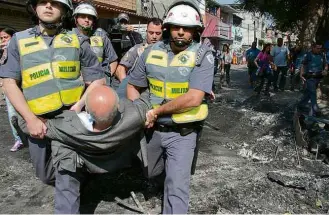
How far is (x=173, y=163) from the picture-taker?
2969 millimetres

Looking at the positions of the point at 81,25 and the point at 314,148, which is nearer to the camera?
the point at 81,25

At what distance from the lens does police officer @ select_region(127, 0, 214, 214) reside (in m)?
2.96

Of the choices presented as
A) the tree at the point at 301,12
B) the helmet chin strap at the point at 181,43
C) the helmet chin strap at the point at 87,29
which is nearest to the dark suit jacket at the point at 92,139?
the helmet chin strap at the point at 181,43

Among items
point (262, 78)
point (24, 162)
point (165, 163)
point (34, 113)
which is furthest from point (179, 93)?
point (262, 78)

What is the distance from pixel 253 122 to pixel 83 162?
610 cm

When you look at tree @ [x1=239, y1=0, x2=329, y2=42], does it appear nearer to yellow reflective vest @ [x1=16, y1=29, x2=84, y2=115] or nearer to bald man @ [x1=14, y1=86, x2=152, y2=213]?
bald man @ [x1=14, y1=86, x2=152, y2=213]

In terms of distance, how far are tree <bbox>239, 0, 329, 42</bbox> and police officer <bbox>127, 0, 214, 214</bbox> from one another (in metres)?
7.91

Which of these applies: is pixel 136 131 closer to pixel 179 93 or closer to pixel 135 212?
pixel 179 93

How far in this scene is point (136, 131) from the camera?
2982mm

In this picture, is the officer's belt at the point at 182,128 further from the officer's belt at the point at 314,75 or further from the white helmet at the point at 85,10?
the officer's belt at the point at 314,75

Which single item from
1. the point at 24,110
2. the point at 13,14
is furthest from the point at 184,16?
the point at 13,14

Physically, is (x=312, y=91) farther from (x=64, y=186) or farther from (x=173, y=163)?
(x=64, y=186)

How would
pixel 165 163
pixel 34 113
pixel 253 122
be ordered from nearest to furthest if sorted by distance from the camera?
1. pixel 34 113
2. pixel 165 163
3. pixel 253 122

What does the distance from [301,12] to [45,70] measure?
1143 cm
